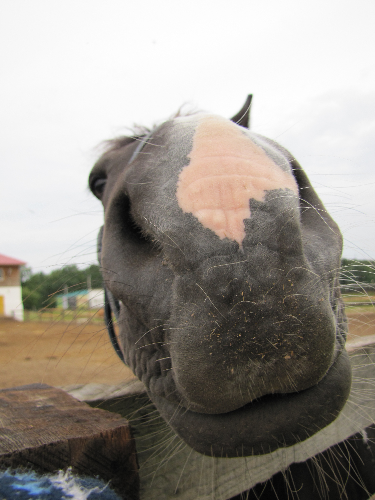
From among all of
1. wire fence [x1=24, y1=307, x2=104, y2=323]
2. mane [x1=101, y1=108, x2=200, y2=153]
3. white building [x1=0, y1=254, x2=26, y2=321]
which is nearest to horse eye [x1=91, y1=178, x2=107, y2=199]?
mane [x1=101, y1=108, x2=200, y2=153]

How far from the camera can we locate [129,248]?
49.9 inches

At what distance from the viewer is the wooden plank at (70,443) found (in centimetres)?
92

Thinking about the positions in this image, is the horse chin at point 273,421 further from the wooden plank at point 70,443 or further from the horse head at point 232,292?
the wooden plank at point 70,443

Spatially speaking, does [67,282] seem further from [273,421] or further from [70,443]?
[273,421]

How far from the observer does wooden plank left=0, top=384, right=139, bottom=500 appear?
922 millimetres

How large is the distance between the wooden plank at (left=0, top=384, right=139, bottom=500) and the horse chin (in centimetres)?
28

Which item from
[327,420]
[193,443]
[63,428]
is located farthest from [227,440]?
Answer: [63,428]

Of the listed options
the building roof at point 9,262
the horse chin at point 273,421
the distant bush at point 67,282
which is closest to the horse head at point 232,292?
the horse chin at point 273,421

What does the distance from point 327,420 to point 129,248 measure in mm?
893

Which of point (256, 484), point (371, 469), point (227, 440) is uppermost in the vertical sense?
point (227, 440)

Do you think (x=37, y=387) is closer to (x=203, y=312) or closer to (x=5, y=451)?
(x=5, y=451)

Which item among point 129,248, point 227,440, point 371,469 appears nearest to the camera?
point 227,440

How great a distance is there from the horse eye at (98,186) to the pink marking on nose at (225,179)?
976 millimetres

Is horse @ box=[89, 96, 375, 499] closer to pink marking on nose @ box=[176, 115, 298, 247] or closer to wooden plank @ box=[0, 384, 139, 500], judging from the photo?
pink marking on nose @ box=[176, 115, 298, 247]
